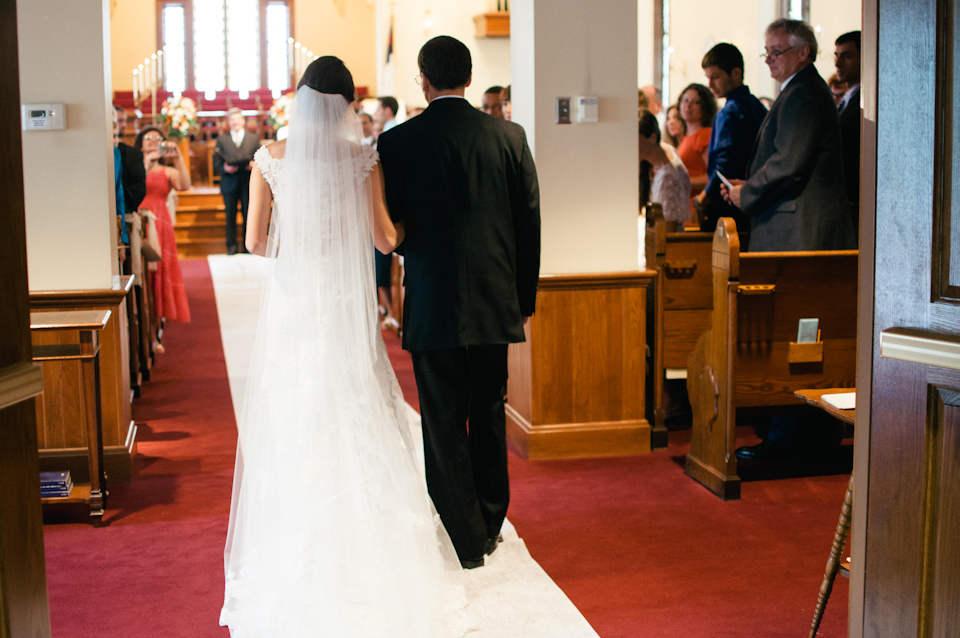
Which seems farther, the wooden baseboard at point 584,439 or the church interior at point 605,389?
the wooden baseboard at point 584,439

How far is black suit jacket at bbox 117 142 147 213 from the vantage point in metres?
5.97

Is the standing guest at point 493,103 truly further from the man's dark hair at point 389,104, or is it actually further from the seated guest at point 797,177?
the seated guest at point 797,177

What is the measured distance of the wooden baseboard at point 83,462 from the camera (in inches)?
164

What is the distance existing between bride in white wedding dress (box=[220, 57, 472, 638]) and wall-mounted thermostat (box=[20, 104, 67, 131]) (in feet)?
5.48

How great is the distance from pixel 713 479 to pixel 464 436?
1.36 m

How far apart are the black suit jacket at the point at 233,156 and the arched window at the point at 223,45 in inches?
272

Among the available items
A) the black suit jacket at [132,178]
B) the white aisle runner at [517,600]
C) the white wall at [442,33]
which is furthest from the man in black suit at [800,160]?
the white wall at [442,33]

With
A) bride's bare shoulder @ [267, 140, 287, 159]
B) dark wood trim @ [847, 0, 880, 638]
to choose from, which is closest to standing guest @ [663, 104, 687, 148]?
bride's bare shoulder @ [267, 140, 287, 159]

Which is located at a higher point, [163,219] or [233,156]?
[233,156]

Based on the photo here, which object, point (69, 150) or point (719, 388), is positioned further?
point (69, 150)

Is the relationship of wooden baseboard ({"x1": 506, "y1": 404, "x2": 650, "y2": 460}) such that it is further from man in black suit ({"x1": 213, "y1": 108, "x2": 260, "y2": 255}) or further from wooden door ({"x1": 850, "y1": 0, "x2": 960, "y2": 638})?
man in black suit ({"x1": 213, "y1": 108, "x2": 260, "y2": 255})

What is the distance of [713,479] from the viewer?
4.00m

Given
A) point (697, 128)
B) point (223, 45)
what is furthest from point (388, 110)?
point (223, 45)

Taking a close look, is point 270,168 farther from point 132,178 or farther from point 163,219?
point 163,219
